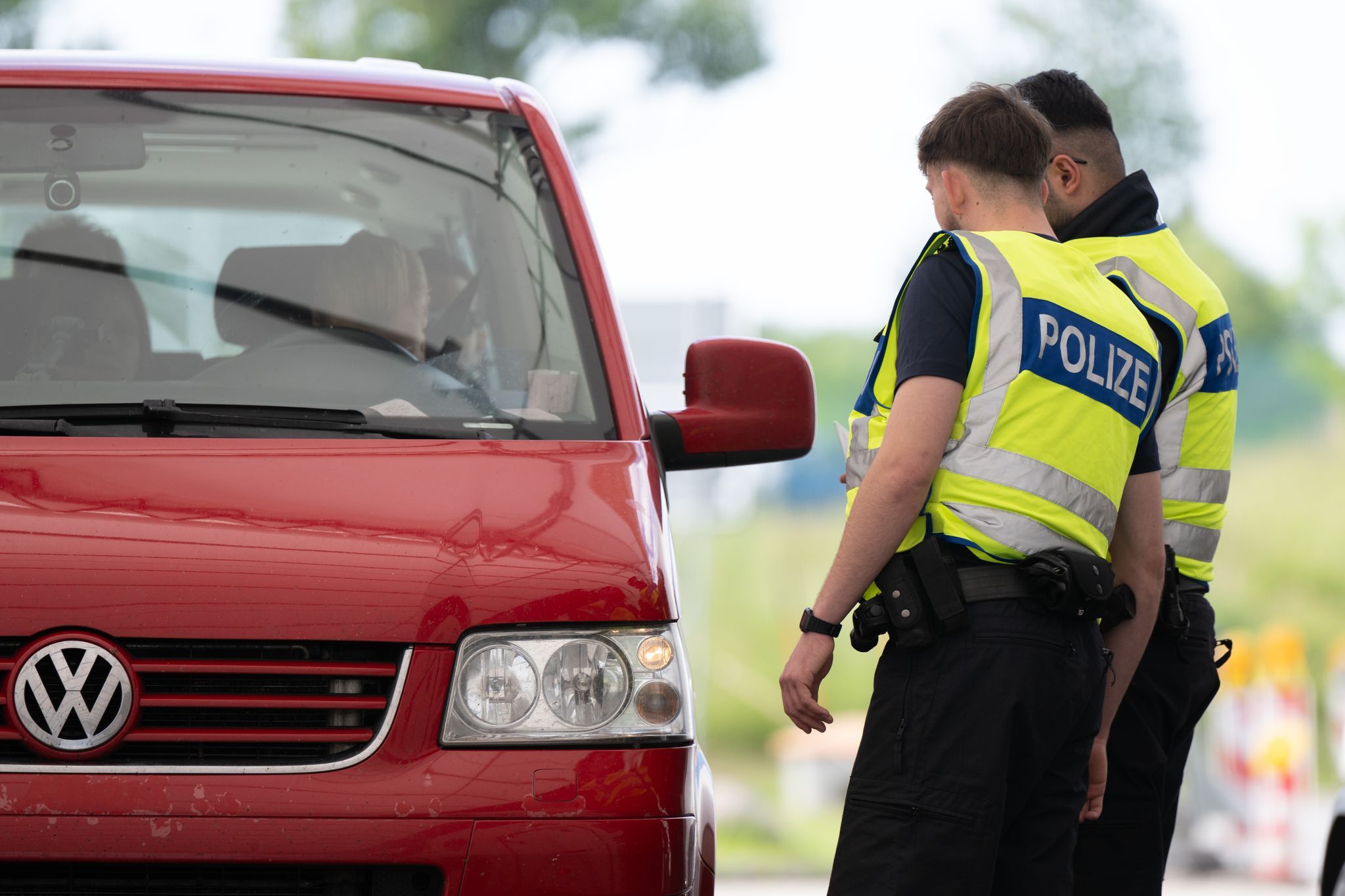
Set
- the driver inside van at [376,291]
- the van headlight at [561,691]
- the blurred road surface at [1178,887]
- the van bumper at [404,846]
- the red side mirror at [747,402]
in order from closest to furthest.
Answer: the van bumper at [404,846]
the van headlight at [561,691]
the driver inside van at [376,291]
the red side mirror at [747,402]
the blurred road surface at [1178,887]

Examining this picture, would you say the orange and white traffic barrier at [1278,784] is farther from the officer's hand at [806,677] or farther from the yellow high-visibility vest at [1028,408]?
the officer's hand at [806,677]

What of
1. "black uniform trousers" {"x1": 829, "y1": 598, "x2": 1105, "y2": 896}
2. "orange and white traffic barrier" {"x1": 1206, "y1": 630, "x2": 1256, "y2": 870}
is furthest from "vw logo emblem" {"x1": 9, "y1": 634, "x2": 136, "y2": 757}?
"orange and white traffic barrier" {"x1": 1206, "y1": 630, "x2": 1256, "y2": 870}

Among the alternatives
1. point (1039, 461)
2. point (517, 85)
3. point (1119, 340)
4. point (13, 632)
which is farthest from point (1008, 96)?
point (13, 632)

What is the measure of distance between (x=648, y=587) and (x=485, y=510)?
11.0 inches

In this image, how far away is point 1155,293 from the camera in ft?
11.2

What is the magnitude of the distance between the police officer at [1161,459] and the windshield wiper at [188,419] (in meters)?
1.62

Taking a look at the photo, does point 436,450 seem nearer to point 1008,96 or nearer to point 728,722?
point 1008,96

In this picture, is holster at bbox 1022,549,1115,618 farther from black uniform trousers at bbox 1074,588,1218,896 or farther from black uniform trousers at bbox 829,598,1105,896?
black uniform trousers at bbox 1074,588,1218,896

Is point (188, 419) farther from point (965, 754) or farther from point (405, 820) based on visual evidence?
point (965, 754)

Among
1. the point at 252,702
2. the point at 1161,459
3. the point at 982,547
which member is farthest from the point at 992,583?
the point at 252,702

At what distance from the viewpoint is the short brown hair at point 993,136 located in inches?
115

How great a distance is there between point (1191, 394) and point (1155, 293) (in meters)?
0.25

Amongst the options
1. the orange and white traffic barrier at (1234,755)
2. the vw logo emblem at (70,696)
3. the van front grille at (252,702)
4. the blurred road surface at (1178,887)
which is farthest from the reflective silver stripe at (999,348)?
the orange and white traffic barrier at (1234,755)

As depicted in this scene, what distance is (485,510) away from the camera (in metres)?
2.44
